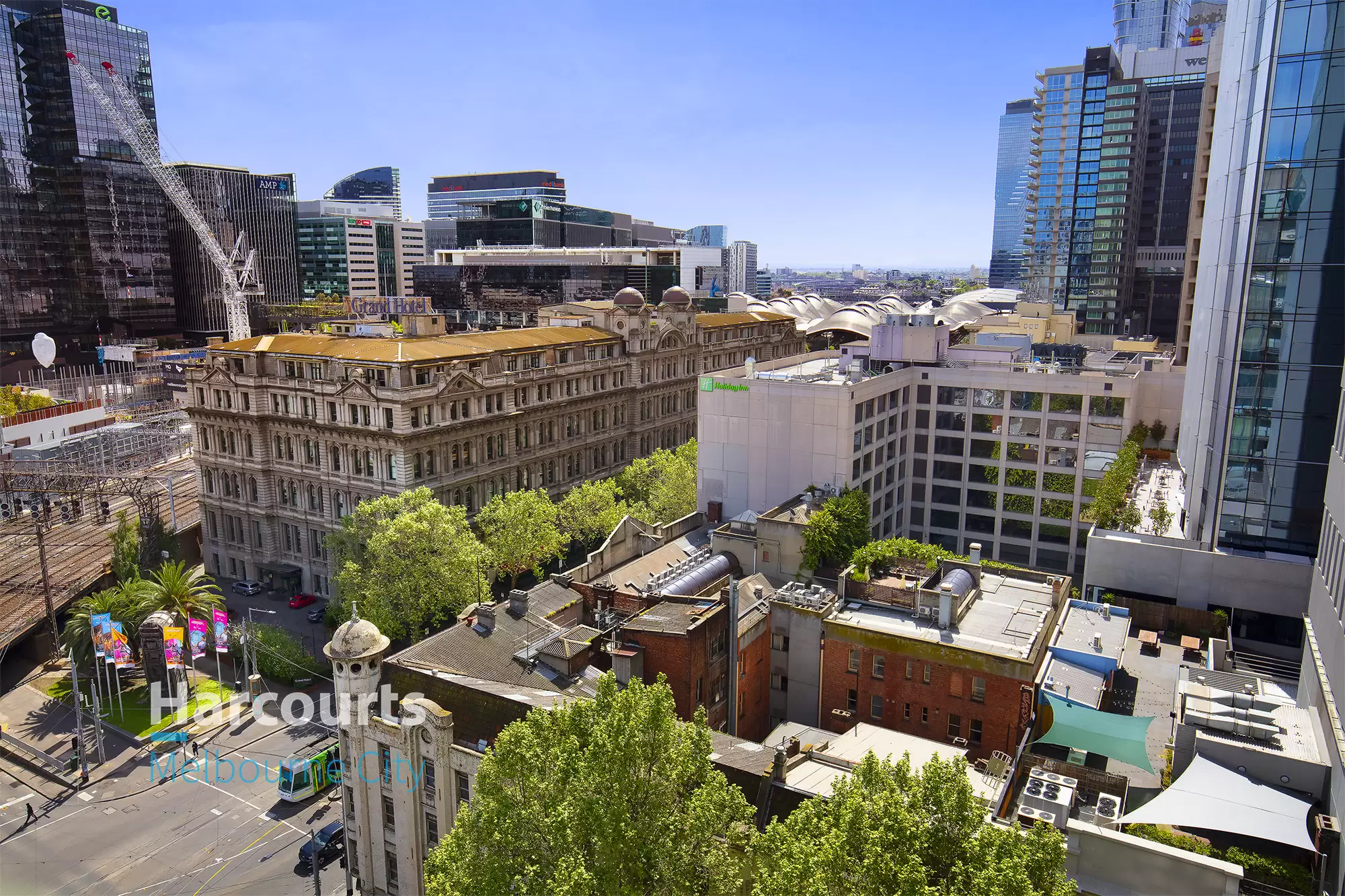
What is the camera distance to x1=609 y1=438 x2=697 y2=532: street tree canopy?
77750mm

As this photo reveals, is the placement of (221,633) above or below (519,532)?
below

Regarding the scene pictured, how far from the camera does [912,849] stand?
1988 centimetres

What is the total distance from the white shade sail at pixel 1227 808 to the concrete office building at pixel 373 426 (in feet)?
197

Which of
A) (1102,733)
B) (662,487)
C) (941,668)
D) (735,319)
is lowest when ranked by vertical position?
(941,668)

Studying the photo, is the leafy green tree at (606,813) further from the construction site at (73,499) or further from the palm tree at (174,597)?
the construction site at (73,499)

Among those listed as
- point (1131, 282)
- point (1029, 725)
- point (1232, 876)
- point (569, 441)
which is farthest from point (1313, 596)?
point (1131, 282)

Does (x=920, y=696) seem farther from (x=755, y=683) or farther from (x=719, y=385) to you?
(x=719, y=385)

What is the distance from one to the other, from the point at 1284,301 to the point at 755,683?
112 ft

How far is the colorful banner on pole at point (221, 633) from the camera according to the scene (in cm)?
5875

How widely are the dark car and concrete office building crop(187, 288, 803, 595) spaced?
33.2 metres

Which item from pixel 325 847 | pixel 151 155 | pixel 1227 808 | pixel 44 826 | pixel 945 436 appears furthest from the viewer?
pixel 151 155

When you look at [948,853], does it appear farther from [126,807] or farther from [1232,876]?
[126,807]

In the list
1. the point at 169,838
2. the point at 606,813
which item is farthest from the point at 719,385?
the point at 606,813

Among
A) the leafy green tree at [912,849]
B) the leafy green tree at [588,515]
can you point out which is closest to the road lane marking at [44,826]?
the leafy green tree at [588,515]
